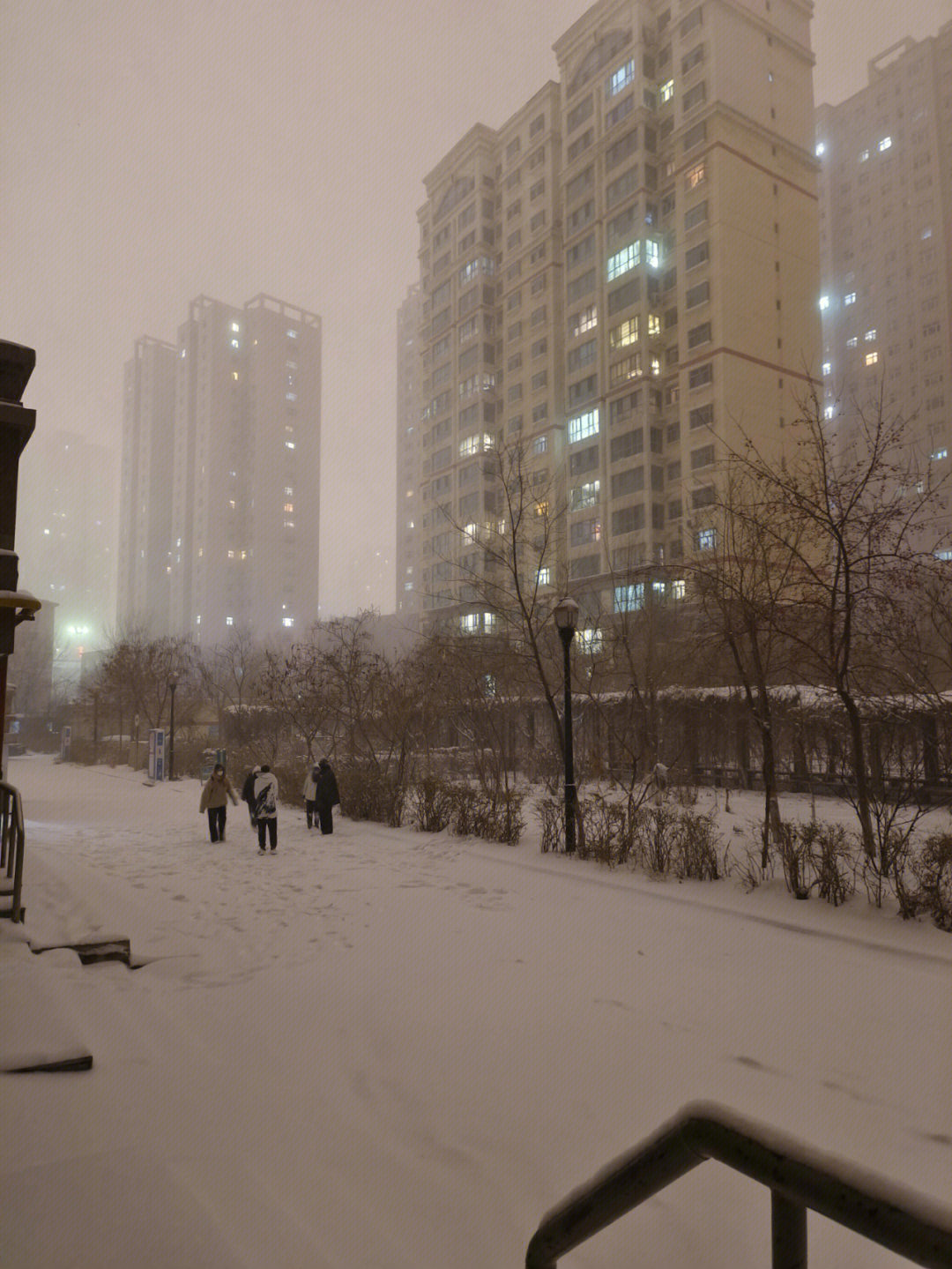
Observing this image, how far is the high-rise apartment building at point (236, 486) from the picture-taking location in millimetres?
128375

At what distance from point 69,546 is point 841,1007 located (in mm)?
187928

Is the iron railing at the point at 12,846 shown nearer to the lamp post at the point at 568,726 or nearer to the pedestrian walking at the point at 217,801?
the pedestrian walking at the point at 217,801

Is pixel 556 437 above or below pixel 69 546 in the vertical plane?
below

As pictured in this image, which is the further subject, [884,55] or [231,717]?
[884,55]

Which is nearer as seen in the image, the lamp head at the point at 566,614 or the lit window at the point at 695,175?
the lamp head at the point at 566,614

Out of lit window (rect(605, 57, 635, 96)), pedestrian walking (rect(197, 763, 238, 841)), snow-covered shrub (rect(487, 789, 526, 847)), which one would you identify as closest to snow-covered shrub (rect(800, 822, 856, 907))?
snow-covered shrub (rect(487, 789, 526, 847))

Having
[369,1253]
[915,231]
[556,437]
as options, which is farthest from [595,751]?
[915,231]

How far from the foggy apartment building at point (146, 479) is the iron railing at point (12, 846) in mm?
138943

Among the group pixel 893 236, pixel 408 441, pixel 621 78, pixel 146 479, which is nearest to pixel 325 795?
pixel 621 78

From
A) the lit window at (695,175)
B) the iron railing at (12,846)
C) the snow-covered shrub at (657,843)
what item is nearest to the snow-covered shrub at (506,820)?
the snow-covered shrub at (657,843)

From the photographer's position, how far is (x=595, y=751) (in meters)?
21.9

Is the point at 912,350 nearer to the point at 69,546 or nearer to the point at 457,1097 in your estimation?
the point at 457,1097

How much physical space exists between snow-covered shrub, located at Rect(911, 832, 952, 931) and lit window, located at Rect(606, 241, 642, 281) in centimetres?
6693

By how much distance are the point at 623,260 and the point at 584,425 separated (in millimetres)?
14385
